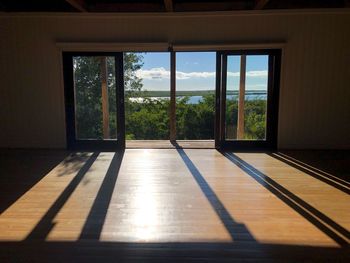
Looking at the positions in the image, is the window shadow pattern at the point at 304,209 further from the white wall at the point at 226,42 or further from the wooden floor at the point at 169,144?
the white wall at the point at 226,42

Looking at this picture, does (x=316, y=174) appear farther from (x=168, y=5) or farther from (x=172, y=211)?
(x=168, y=5)

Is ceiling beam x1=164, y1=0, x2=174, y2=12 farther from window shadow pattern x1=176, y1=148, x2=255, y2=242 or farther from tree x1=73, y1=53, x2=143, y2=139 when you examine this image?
window shadow pattern x1=176, y1=148, x2=255, y2=242

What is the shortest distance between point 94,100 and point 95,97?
6 centimetres

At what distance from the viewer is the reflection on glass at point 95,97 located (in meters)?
5.75

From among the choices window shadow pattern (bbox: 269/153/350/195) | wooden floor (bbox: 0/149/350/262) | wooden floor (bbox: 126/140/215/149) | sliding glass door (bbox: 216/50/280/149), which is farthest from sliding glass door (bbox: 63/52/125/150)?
window shadow pattern (bbox: 269/153/350/195)

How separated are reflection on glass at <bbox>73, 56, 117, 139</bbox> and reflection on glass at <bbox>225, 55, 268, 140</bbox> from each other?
7.45 ft

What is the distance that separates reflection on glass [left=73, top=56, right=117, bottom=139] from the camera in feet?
18.9

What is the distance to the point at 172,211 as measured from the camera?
3000 millimetres

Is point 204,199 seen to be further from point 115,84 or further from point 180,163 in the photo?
point 115,84

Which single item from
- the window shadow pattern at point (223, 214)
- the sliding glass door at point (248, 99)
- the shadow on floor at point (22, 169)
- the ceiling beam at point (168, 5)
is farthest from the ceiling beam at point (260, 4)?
the shadow on floor at point (22, 169)

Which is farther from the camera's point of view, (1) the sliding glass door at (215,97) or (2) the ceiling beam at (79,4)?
Result: (1) the sliding glass door at (215,97)

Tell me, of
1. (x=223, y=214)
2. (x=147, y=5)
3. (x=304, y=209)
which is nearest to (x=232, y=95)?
(x=147, y=5)

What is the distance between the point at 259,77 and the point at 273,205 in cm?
319

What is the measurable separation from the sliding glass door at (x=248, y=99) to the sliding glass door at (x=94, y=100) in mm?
1995
